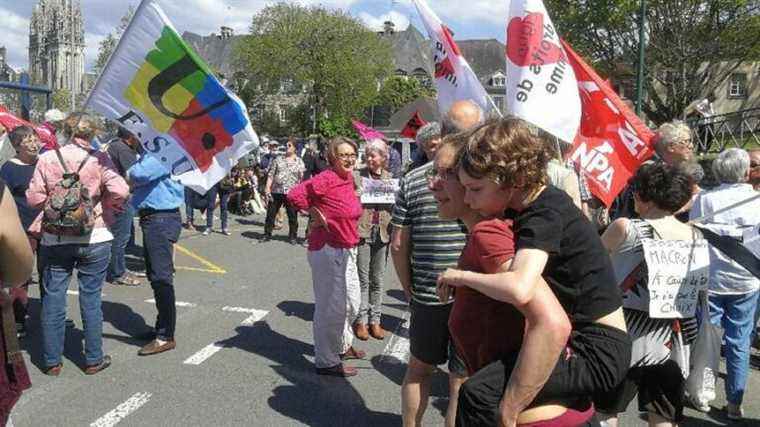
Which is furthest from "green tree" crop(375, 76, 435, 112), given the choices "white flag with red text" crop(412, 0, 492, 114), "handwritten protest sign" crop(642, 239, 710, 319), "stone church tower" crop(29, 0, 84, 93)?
"handwritten protest sign" crop(642, 239, 710, 319)

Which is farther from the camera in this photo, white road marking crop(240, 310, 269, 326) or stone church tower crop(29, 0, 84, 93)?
stone church tower crop(29, 0, 84, 93)

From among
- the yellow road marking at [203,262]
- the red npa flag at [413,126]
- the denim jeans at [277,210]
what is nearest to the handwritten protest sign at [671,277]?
the yellow road marking at [203,262]

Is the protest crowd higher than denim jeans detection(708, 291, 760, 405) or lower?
higher

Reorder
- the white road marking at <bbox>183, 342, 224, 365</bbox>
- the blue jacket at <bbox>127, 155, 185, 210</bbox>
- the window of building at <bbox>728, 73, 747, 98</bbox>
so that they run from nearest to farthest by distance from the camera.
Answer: the white road marking at <bbox>183, 342, 224, 365</bbox>
the blue jacket at <bbox>127, 155, 185, 210</bbox>
the window of building at <bbox>728, 73, 747, 98</bbox>

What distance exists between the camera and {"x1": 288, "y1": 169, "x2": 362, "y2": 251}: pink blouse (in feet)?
16.4

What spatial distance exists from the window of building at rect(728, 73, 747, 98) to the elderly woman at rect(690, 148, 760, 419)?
50.2 metres

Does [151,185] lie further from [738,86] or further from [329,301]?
[738,86]

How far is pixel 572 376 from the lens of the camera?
78.7 inches

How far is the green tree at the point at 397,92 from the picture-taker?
57125 millimetres

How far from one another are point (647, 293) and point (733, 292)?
5.27 ft

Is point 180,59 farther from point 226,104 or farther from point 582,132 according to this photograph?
point 582,132

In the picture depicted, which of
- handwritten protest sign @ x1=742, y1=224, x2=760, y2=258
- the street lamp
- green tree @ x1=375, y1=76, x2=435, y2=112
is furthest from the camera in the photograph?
green tree @ x1=375, y1=76, x2=435, y2=112

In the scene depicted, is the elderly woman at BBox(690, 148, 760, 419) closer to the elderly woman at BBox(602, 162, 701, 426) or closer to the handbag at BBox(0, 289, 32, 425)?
the elderly woman at BBox(602, 162, 701, 426)

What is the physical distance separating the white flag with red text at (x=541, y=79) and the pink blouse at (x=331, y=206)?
1.54 metres
